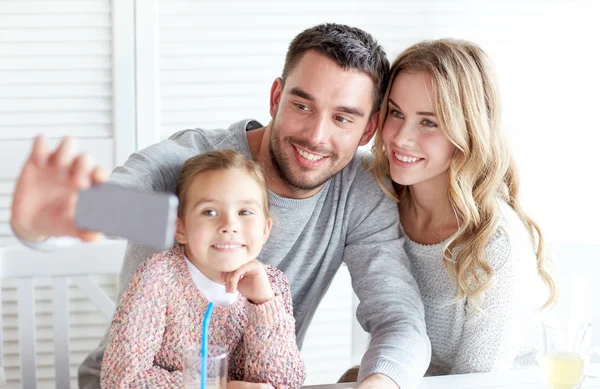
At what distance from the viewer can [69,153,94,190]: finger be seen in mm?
806

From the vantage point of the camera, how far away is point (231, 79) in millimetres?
2684

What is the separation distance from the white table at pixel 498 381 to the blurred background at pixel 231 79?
813 mm

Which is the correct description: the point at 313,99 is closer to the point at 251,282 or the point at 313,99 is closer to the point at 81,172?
the point at 251,282

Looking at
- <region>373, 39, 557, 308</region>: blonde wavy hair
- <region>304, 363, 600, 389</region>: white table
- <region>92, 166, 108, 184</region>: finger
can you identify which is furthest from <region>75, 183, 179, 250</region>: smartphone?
<region>373, 39, 557, 308</region>: blonde wavy hair

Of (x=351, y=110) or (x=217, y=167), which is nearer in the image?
(x=217, y=167)

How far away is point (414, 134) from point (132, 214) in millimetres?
1241

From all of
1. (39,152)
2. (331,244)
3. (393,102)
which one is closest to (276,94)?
(393,102)

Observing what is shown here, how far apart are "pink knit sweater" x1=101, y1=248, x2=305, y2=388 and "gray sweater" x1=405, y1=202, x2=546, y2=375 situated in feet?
1.65

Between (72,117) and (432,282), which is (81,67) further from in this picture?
(432,282)

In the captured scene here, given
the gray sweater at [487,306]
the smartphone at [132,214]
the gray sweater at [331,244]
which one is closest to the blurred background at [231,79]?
the gray sweater at [487,306]

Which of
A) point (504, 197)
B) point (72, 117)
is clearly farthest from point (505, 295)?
point (72, 117)

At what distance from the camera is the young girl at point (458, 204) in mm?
1848

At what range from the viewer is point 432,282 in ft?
6.45

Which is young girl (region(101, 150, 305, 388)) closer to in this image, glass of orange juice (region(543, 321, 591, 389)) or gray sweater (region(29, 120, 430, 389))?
gray sweater (region(29, 120, 430, 389))
